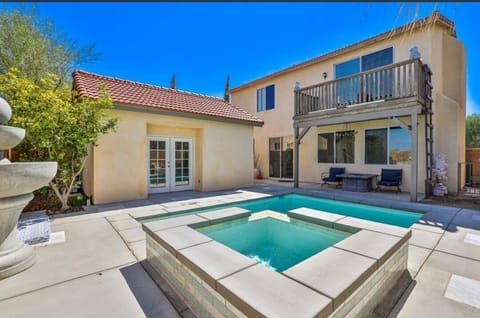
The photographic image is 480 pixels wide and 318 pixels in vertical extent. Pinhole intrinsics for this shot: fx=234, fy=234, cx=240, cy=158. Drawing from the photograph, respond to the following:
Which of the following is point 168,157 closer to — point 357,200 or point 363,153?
point 357,200

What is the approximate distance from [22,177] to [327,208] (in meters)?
7.02

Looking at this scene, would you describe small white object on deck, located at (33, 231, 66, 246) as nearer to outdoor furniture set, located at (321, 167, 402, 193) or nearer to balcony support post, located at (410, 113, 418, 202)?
balcony support post, located at (410, 113, 418, 202)

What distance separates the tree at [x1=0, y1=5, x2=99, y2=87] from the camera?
8.81 metres

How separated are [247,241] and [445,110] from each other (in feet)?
30.5

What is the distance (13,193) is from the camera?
3.03 m

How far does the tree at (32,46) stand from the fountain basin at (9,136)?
7087mm

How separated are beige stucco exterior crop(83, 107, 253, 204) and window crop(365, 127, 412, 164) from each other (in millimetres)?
5203

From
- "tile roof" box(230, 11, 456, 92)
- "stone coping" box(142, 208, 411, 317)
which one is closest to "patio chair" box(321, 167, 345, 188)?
"tile roof" box(230, 11, 456, 92)

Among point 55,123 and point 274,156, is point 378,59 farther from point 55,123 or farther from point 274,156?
point 55,123

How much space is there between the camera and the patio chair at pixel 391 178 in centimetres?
879

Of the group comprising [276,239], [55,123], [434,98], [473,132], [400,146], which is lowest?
[276,239]

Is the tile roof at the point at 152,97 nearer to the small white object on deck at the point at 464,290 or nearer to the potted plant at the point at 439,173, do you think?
the potted plant at the point at 439,173

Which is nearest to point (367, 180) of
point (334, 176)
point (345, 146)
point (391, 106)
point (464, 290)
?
point (334, 176)

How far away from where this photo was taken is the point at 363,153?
10.2 m
